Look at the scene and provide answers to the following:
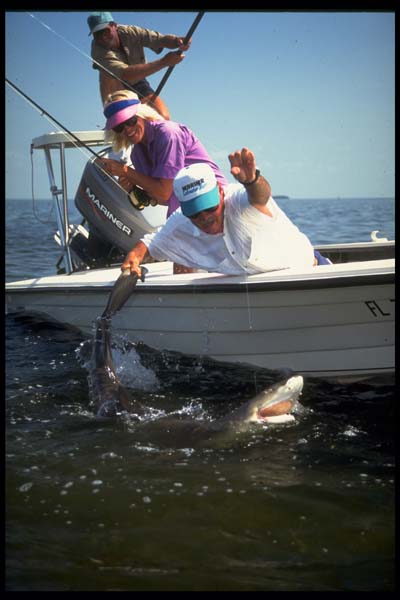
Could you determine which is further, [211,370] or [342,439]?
[211,370]

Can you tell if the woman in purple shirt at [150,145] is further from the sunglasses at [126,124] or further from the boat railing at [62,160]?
the boat railing at [62,160]

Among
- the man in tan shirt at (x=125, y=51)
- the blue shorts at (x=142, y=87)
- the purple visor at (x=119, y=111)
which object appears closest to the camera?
the purple visor at (x=119, y=111)

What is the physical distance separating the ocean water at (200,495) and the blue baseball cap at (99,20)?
3234 mm

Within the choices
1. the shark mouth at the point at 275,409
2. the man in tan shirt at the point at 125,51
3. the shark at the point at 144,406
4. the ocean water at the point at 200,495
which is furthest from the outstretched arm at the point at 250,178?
the man in tan shirt at the point at 125,51

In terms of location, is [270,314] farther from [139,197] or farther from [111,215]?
[111,215]

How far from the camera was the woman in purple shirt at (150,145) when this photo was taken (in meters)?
5.51

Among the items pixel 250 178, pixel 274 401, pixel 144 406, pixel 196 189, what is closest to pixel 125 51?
pixel 196 189

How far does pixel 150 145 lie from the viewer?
228 inches

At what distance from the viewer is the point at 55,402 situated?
5.04 meters

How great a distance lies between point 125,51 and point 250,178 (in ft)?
9.20

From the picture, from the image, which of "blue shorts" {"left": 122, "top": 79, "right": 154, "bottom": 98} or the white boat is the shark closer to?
the white boat
